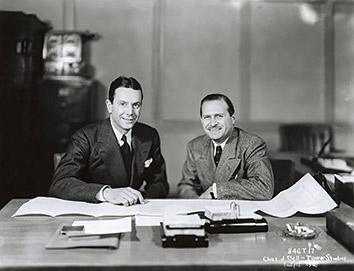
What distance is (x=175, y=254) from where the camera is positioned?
100 cm

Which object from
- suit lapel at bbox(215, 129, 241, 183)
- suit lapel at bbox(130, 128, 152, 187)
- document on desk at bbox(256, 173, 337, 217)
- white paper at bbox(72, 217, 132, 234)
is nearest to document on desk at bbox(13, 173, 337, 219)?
document on desk at bbox(256, 173, 337, 217)

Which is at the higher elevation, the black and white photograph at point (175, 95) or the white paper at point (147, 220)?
Result: the black and white photograph at point (175, 95)

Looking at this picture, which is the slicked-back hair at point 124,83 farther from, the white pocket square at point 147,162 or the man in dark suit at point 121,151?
the white pocket square at point 147,162

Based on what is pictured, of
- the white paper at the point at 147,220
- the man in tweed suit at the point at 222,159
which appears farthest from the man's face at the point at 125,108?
the white paper at the point at 147,220

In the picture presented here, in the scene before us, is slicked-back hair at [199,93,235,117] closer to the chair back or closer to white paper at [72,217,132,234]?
the chair back

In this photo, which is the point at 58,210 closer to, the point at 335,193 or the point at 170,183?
the point at 170,183

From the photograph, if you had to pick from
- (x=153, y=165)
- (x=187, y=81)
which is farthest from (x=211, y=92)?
(x=153, y=165)

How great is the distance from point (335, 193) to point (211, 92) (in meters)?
0.84

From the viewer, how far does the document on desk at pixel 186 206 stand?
142 cm

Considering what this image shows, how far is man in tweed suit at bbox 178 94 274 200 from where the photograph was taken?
1840mm

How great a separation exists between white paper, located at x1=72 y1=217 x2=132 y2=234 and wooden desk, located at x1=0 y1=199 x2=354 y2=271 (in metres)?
0.04

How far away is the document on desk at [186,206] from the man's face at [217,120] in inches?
18.2

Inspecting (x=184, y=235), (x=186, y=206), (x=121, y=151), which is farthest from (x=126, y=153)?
(x=184, y=235)

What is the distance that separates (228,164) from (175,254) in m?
0.98
